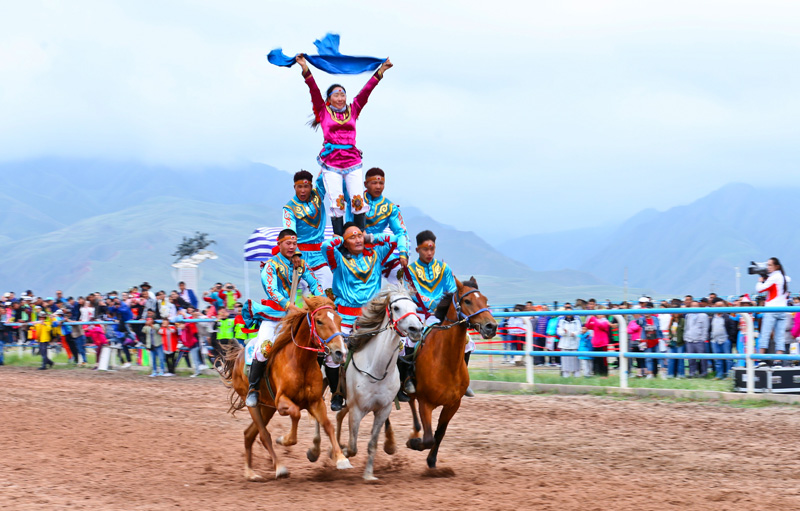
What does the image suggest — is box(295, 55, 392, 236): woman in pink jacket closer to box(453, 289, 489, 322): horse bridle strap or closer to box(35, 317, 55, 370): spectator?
box(453, 289, 489, 322): horse bridle strap

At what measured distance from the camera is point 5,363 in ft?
85.5

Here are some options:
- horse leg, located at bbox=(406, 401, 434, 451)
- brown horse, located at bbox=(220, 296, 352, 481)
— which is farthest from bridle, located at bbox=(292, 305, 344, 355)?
horse leg, located at bbox=(406, 401, 434, 451)

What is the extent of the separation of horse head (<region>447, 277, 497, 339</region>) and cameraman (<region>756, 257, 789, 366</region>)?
20.8 feet

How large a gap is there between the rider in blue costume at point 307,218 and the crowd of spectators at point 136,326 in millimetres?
7489

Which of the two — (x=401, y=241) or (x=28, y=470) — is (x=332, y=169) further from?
(x=28, y=470)

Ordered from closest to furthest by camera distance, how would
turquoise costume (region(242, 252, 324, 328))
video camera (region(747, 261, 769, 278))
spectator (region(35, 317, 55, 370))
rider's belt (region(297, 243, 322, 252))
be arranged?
turquoise costume (region(242, 252, 324, 328)) < rider's belt (region(297, 243, 322, 252)) < video camera (region(747, 261, 769, 278)) < spectator (region(35, 317, 55, 370))

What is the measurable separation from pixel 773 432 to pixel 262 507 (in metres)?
6.41

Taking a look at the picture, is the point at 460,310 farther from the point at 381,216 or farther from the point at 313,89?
the point at 313,89

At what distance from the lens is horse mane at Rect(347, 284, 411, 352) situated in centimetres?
832

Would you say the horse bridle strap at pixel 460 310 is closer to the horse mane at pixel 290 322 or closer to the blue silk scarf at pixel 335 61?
the horse mane at pixel 290 322

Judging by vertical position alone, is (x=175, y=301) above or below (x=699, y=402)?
above

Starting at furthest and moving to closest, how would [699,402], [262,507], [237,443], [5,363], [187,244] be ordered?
[187,244] → [5,363] → [699,402] → [237,443] → [262,507]

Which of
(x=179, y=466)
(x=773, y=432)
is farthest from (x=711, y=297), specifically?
(x=179, y=466)

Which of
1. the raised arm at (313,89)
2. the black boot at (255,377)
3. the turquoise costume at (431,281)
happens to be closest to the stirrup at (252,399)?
the black boot at (255,377)
